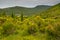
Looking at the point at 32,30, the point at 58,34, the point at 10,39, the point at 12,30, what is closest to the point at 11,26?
the point at 12,30

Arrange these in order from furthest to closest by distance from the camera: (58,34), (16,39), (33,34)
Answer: (33,34)
(16,39)
(58,34)

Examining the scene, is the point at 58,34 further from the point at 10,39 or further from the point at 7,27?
the point at 7,27

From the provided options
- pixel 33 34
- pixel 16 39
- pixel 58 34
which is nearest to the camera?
pixel 58 34

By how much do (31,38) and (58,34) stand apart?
4.52m

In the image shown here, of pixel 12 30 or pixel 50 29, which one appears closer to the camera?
pixel 50 29

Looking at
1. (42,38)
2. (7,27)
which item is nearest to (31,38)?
(42,38)

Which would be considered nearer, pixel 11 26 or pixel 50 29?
pixel 50 29

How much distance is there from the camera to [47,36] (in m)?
29.1

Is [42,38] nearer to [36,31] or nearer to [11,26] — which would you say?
[36,31]

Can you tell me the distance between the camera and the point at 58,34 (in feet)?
89.7

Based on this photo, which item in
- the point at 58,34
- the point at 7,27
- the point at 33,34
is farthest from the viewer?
the point at 7,27

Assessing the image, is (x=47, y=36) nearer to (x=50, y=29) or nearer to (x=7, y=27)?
(x=50, y=29)

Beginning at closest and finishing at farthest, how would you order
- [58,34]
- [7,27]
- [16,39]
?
[58,34] < [16,39] < [7,27]

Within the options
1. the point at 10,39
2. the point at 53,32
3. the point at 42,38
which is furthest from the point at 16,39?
the point at 53,32
